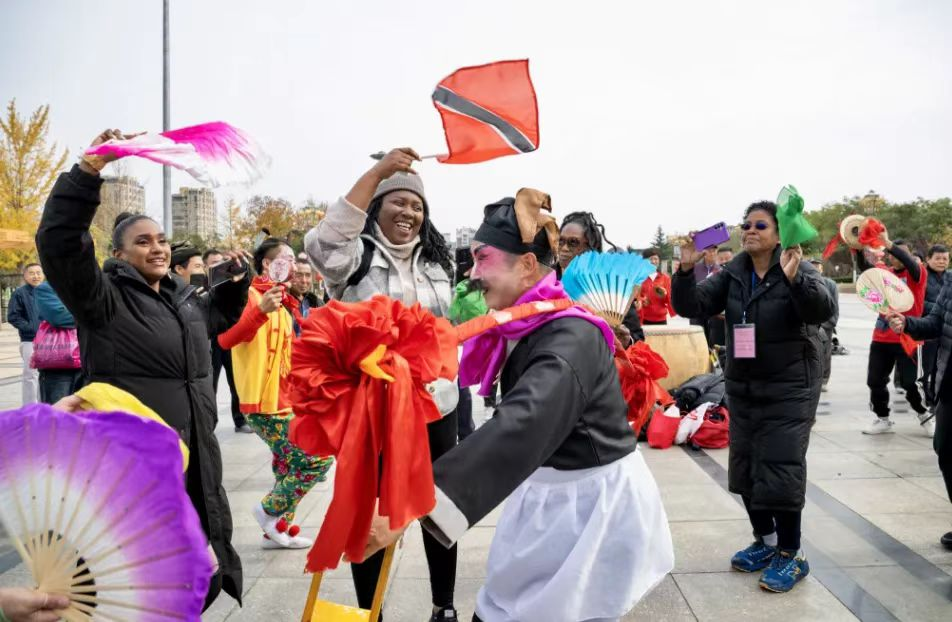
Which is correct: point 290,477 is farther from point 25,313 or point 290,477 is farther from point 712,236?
point 25,313

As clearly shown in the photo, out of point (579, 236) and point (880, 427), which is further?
point (880, 427)

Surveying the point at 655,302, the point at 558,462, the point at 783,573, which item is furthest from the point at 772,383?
the point at 655,302

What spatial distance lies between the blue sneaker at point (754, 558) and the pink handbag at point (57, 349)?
529 cm

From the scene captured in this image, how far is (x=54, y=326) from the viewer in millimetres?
5809

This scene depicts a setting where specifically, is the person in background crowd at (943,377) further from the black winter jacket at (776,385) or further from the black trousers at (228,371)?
the black trousers at (228,371)

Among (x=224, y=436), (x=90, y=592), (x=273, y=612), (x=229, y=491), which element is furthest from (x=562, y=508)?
(x=224, y=436)

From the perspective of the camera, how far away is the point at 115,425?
1231mm

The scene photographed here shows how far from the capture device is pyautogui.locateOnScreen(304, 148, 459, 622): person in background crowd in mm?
2484

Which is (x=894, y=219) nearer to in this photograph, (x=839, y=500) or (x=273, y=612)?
(x=839, y=500)

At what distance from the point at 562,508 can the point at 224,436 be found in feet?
20.2

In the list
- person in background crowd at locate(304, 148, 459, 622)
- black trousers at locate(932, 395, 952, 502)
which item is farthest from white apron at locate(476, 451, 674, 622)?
black trousers at locate(932, 395, 952, 502)

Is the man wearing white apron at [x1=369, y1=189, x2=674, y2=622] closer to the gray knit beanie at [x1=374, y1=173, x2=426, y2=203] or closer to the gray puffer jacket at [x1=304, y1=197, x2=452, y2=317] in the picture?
the gray puffer jacket at [x1=304, y1=197, x2=452, y2=317]

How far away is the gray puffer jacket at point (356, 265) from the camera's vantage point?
2369 millimetres

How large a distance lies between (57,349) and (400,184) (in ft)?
14.9
